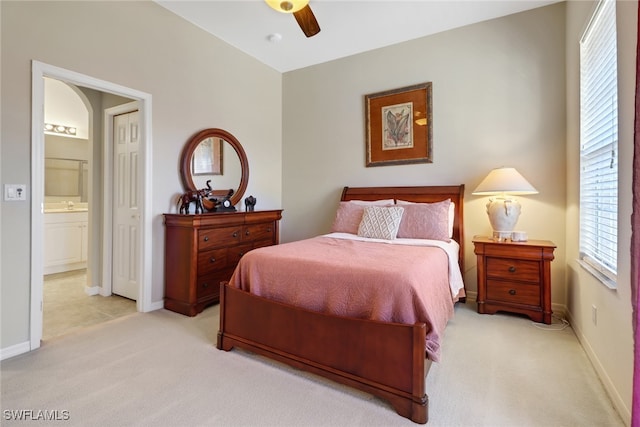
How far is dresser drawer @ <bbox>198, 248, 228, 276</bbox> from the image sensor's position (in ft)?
9.74

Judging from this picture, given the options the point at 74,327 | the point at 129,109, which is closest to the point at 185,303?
the point at 74,327

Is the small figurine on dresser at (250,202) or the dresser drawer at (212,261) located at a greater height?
the small figurine on dresser at (250,202)

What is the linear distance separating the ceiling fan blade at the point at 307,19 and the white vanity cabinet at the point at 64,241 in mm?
4357

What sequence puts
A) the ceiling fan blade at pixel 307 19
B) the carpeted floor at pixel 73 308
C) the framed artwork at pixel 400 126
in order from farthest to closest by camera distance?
the framed artwork at pixel 400 126 < the carpeted floor at pixel 73 308 < the ceiling fan blade at pixel 307 19

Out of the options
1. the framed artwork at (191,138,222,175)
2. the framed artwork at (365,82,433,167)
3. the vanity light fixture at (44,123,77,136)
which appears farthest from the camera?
the vanity light fixture at (44,123,77,136)

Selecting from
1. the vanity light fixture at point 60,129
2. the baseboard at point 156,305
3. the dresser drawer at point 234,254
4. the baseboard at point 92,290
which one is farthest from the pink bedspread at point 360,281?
the vanity light fixture at point 60,129

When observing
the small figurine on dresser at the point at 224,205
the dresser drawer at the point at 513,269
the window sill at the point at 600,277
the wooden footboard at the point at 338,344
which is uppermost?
the small figurine on dresser at the point at 224,205

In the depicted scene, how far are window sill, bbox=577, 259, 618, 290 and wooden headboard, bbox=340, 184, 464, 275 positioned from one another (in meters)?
1.11

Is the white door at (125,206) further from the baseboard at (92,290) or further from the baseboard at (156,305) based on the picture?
the baseboard at (156,305)

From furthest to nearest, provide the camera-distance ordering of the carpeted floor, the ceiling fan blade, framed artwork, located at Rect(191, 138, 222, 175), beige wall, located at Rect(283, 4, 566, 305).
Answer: framed artwork, located at Rect(191, 138, 222, 175)
beige wall, located at Rect(283, 4, 566, 305)
the carpeted floor
the ceiling fan blade

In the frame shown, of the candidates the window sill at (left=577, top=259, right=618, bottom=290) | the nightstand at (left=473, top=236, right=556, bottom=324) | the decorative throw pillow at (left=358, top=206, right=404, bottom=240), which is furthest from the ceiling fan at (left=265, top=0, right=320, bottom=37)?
the window sill at (left=577, top=259, right=618, bottom=290)

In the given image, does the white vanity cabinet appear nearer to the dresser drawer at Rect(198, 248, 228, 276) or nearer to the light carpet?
the light carpet

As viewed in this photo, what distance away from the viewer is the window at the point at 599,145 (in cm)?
179

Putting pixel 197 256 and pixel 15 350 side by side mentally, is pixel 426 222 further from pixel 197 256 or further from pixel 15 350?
pixel 15 350
